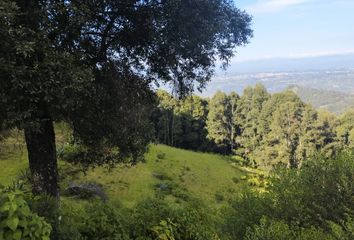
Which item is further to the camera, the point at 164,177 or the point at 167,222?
the point at 164,177

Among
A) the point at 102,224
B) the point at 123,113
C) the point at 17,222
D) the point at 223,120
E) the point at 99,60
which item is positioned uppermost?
the point at 99,60

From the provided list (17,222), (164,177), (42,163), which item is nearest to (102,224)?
(42,163)

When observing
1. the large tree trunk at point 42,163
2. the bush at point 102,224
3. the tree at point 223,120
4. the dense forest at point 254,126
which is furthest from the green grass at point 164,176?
the bush at point 102,224

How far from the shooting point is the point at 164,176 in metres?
51.9

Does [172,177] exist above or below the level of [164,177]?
below

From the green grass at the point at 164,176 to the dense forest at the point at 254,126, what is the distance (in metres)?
14.1

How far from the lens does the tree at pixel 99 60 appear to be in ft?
33.4

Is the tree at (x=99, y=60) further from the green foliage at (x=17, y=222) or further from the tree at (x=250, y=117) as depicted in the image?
the tree at (x=250, y=117)

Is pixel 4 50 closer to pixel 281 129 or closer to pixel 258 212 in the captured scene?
pixel 258 212

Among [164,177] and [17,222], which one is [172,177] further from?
[17,222]

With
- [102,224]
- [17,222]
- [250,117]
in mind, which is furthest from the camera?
[250,117]

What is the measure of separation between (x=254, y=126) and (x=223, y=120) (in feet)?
22.1

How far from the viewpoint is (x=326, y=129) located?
81.4 meters

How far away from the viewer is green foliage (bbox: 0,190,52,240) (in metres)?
5.49
